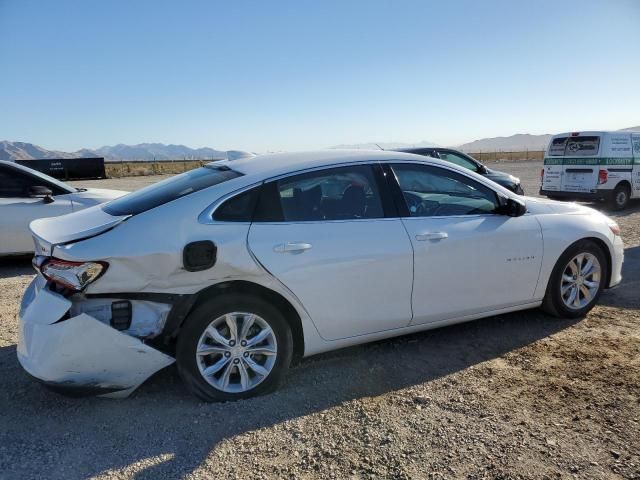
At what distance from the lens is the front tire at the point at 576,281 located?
4.37 meters

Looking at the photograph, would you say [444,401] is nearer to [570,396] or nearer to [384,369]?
[384,369]

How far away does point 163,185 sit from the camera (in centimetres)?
380

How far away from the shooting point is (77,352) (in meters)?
2.89

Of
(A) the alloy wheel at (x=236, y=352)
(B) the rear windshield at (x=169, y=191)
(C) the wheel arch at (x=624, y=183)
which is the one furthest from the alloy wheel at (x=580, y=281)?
(C) the wheel arch at (x=624, y=183)

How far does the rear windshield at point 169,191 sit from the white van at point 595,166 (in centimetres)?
1086

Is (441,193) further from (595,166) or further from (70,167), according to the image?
(70,167)

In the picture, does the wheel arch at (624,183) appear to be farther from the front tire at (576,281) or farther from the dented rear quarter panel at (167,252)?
the dented rear quarter panel at (167,252)

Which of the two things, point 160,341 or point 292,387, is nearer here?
point 160,341

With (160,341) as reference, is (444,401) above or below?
below

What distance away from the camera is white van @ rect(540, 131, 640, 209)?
11.8 meters

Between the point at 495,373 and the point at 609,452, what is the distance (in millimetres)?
961

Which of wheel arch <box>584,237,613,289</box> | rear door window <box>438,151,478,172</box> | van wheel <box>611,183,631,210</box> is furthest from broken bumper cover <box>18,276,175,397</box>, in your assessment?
van wheel <box>611,183,631,210</box>

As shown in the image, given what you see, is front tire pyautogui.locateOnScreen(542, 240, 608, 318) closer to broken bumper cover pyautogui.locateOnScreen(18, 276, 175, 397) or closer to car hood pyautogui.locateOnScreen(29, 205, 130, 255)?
broken bumper cover pyautogui.locateOnScreen(18, 276, 175, 397)

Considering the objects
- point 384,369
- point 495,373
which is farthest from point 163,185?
point 495,373
